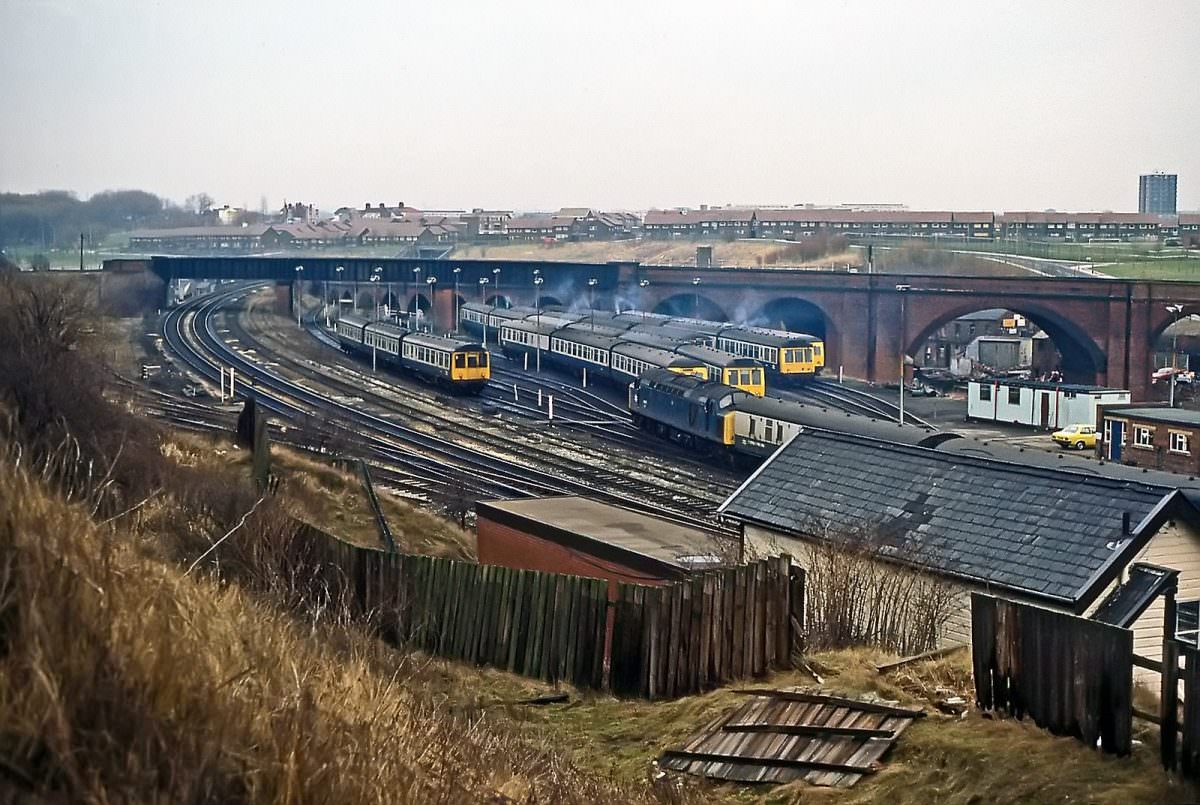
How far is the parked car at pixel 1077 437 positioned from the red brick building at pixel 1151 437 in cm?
228

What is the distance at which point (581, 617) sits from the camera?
1073 centimetres

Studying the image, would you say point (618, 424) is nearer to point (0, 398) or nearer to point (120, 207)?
point (120, 207)

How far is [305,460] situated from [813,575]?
14215 millimetres

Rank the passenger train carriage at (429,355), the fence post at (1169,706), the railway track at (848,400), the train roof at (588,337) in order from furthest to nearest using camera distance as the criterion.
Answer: the train roof at (588,337)
the passenger train carriage at (429,355)
the railway track at (848,400)
the fence post at (1169,706)

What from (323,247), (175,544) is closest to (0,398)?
(175,544)

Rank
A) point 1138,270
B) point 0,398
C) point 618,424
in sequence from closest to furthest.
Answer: point 0,398 → point 618,424 → point 1138,270

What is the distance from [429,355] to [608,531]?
83.7 ft

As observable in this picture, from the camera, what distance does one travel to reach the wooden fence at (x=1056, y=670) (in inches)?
281

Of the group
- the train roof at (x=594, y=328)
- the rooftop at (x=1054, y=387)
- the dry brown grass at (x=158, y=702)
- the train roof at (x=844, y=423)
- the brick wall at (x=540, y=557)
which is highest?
the dry brown grass at (x=158, y=702)

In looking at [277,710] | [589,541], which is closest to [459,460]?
[589,541]

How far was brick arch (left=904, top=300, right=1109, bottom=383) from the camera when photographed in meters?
41.8

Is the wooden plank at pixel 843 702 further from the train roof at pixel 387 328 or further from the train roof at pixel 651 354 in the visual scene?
the train roof at pixel 387 328

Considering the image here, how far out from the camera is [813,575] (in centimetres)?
1273

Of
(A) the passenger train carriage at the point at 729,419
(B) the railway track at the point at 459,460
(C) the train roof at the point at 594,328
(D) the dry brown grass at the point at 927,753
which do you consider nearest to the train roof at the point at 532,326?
(C) the train roof at the point at 594,328
